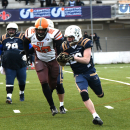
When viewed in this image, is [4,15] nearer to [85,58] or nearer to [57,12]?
[57,12]

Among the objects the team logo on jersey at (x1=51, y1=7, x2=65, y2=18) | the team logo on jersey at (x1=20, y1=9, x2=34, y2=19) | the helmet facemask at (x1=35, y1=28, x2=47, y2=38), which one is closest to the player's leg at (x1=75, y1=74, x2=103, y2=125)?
the helmet facemask at (x1=35, y1=28, x2=47, y2=38)

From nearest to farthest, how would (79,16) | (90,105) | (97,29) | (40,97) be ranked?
(90,105), (40,97), (79,16), (97,29)

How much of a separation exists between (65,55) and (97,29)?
81.1 feet

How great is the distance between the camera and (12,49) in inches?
279

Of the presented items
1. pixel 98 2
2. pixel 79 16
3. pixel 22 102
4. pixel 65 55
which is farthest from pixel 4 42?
pixel 98 2

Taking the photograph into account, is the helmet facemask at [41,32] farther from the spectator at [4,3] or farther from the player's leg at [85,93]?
the spectator at [4,3]

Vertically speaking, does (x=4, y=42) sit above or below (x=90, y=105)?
above

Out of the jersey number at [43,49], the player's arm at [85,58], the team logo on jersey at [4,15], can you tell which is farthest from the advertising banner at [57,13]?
the player's arm at [85,58]

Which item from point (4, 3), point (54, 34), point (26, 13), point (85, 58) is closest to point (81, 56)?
point (85, 58)

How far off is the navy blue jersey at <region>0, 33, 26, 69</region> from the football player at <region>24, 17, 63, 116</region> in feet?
3.84

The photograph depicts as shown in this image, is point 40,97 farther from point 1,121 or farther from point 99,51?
point 99,51

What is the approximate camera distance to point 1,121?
17.3ft

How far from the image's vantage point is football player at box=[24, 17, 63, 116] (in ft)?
18.2

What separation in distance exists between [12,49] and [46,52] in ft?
5.20
